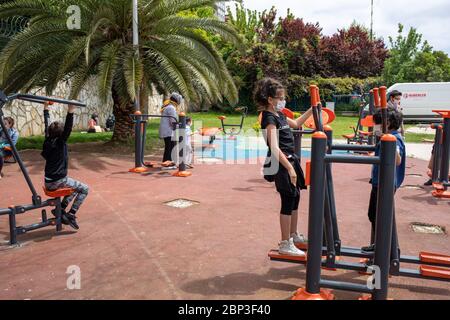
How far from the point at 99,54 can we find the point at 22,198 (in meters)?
4.87

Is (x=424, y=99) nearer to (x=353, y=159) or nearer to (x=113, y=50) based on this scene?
(x=113, y=50)

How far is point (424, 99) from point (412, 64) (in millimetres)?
7826

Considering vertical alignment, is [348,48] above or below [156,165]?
above

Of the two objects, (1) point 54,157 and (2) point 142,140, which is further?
(2) point 142,140

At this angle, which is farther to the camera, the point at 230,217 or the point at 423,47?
the point at 423,47

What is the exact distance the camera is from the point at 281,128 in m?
3.71

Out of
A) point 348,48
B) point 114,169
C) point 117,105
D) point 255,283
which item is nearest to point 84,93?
point 117,105

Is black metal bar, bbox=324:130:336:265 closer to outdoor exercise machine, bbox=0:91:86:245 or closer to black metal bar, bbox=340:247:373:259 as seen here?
black metal bar, bbox=340:247:373:259

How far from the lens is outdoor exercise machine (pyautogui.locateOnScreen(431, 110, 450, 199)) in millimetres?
6730

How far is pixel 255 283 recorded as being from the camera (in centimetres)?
353

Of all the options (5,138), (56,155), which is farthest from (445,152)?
(5,138)

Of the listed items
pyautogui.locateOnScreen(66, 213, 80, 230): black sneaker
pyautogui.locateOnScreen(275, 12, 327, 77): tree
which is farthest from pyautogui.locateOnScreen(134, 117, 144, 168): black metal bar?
pyautogui.locateOnScreen(275, 12, 327, 77): tree

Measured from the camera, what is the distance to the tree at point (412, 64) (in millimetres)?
28859
